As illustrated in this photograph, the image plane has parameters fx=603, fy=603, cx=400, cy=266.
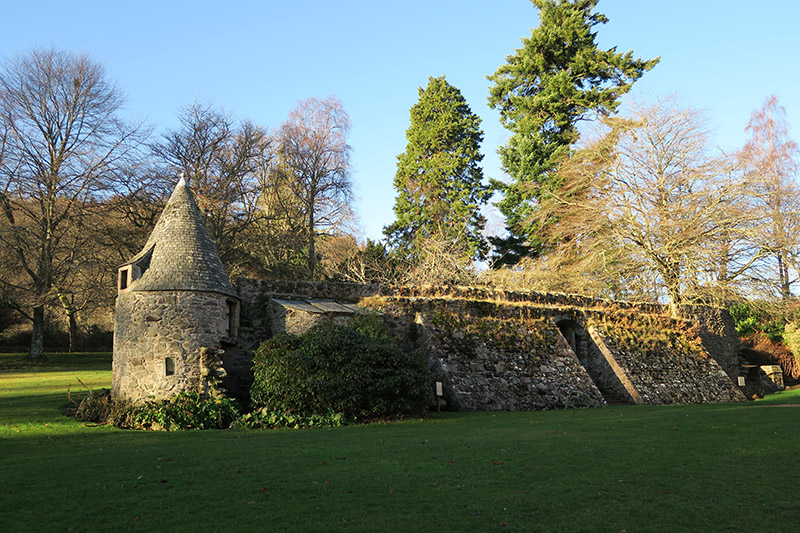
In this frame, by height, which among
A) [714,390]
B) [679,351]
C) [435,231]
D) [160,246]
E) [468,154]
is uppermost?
[468,154]

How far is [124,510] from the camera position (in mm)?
6090

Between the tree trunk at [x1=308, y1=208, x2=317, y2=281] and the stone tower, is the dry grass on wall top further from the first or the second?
the tree trunk at [x1=308, y1=208, x2=317, y2=281]

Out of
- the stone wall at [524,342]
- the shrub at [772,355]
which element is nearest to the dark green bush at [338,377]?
the stone wall at [524,342]

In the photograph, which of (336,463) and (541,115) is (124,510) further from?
(541,115)

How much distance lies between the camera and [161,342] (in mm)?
13680

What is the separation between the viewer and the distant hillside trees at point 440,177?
33.6 metres

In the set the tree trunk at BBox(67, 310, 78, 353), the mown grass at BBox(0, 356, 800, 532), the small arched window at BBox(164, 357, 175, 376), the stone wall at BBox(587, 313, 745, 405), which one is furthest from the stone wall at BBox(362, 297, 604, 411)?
the tree trunk at BBox(67, 310, 78, 353)

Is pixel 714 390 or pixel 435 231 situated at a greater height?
pixel 435 231

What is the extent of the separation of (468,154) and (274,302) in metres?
21.7

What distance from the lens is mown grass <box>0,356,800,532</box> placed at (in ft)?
18.5

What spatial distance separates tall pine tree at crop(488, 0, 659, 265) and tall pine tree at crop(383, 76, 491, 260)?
1.95 m

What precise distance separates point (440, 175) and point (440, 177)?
12cm

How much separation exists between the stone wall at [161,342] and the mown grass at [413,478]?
5.23ft

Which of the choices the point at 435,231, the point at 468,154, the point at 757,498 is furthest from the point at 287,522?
the point at 468,154
